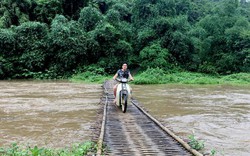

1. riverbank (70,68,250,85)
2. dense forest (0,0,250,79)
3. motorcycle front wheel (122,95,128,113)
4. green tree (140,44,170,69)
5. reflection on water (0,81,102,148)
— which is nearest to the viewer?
reflection on water (0,81,102,148)

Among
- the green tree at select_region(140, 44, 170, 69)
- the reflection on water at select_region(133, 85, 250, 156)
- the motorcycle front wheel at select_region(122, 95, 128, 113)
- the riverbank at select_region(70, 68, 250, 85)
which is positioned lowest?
the reflection on water at select_region(133, 85, 250, 156)

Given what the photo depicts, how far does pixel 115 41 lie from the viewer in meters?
29.5

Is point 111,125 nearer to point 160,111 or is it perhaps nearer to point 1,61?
point 160,111

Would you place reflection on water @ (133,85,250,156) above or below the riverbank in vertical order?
below

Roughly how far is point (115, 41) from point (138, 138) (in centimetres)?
2347

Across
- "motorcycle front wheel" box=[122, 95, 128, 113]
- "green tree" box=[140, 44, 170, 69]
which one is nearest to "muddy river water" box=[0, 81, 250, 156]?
"motorcycle front wheel" box=[122, 95, 128, 113]

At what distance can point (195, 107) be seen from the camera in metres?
11.9

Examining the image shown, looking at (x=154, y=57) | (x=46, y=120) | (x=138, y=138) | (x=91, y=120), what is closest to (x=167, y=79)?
(x=154, y=57)

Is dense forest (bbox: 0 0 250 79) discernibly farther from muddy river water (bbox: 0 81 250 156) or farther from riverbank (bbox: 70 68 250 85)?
muddy river water (bbox: 0 81 250 156)

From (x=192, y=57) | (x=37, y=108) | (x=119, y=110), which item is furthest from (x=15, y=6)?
(x=119, y=110)

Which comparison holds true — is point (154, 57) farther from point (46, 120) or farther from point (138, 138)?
point (138, 138)

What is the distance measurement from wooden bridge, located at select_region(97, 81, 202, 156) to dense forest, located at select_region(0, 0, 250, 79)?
1961 cm

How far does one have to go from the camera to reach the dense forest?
27.7 meters

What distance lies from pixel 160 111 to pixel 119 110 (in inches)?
64.4
